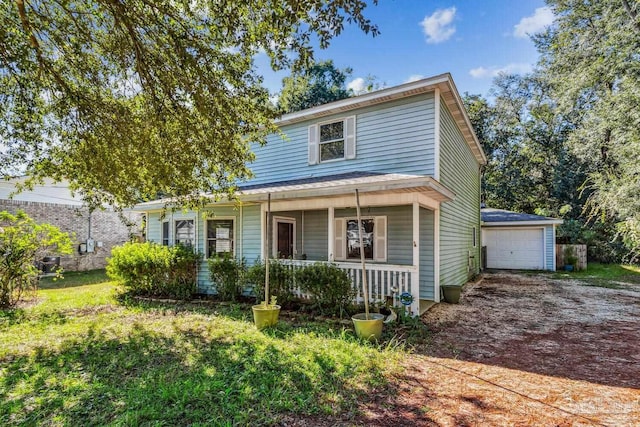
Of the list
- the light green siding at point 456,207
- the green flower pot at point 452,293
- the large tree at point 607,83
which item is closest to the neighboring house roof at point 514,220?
the large tree at point 607,83

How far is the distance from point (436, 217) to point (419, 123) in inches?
92.6

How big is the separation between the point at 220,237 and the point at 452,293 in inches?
262

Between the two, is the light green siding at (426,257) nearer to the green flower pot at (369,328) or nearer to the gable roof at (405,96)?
the green flower pot at (369,328)

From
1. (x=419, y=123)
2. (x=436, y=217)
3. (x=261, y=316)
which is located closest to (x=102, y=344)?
(x=261, y=316)

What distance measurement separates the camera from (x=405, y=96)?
327 inches

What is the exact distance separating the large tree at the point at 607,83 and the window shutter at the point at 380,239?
9724 millimetres

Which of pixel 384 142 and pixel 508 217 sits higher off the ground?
pixel 384 142

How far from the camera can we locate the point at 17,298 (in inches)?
319

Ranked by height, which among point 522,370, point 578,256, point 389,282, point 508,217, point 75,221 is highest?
point 508,217

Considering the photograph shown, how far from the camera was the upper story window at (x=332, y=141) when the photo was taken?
9.25 m

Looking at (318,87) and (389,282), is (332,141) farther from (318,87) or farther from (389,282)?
(318,87)

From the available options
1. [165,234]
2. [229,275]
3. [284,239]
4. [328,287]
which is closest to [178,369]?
[328,287]

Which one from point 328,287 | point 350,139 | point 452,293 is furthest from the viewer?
point 350,139

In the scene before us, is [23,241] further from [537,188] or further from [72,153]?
[537,188]
